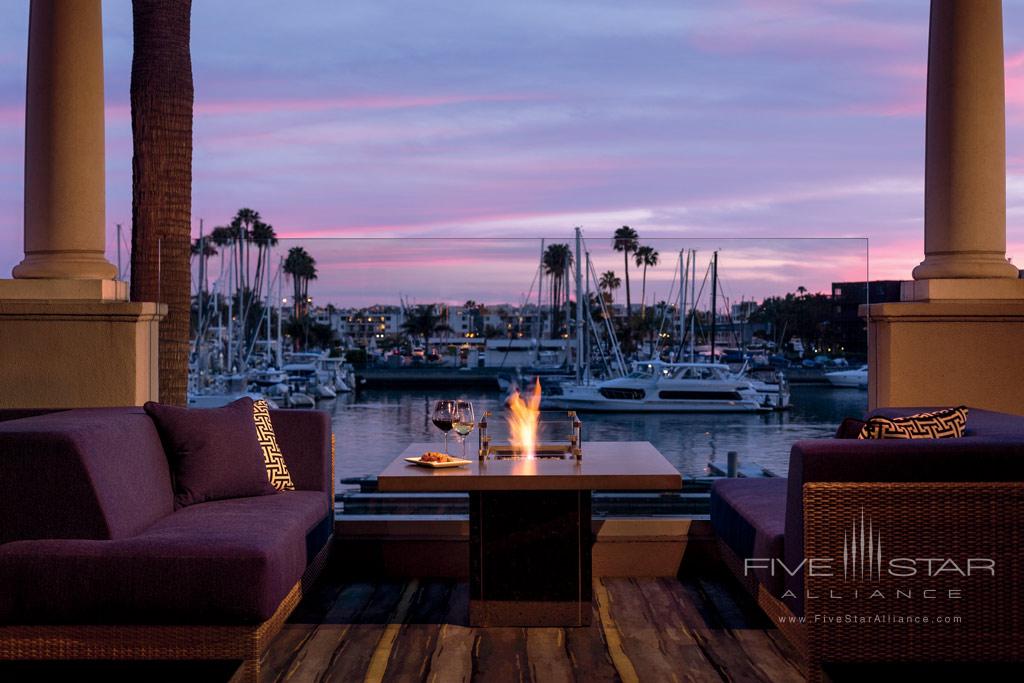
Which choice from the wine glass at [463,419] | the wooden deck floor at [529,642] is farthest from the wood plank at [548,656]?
the wine glass at [463,419]

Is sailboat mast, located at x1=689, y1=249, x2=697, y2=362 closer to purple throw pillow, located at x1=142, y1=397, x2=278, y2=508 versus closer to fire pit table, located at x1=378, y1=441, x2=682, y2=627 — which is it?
fire pit table, located at x1=378, y1=441, x2=682, y2=627

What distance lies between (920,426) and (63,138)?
4103mm

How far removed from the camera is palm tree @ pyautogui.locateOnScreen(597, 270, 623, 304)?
19.9 feet

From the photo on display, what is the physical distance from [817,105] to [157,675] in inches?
456

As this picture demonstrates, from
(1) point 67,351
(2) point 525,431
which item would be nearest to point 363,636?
(2) point 525,431

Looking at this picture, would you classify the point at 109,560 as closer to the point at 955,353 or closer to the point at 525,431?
the point at 525,431

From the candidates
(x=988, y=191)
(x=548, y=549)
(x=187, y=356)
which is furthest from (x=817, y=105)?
(x=548, y=549)

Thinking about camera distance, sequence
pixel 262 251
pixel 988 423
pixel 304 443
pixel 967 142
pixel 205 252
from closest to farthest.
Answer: pixel 988 423, pixel 304 443, pixel 967 142, pixel 262 251, pixel 205 252

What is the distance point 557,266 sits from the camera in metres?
6.01

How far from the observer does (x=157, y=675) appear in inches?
135

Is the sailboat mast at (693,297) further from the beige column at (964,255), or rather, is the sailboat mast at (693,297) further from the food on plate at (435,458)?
the food on plate at (435,458)

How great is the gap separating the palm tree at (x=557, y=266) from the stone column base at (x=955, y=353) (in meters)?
1.73

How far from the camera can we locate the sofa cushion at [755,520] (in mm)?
3521

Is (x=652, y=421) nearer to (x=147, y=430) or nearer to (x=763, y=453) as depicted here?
(x=763, y=453)
